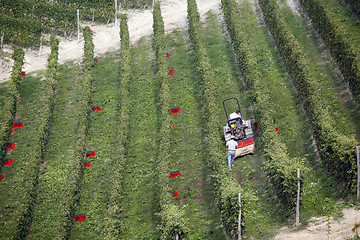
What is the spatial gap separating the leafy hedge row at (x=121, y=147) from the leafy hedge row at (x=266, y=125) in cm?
907

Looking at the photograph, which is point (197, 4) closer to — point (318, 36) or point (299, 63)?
point (318, 36)

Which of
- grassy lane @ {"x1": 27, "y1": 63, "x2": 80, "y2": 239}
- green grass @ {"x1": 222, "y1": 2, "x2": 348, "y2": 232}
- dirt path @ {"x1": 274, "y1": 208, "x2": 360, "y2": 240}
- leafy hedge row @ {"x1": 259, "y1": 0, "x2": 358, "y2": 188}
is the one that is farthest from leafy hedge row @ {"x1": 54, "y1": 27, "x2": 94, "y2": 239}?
leafy hedge row @ {"x1": 259, "y1": 0, "x2": 358, "y2": 188}

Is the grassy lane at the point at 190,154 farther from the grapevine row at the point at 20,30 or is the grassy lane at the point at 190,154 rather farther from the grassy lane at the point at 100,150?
the grapevine row at the point at 20,30

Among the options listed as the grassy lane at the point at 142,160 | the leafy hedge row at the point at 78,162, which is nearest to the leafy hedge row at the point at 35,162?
the leafy hedge row at the point at 78,162

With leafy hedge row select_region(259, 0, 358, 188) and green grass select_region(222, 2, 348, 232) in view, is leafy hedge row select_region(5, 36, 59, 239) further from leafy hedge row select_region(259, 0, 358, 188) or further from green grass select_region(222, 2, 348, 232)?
leafy hedge row select_region(259, 0, 358, 188)

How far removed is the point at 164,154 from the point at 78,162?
579 cm

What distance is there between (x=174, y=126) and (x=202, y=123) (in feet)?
6.97

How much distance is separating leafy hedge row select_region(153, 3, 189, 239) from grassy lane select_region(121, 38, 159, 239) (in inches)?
55.1

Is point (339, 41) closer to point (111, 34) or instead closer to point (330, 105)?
point (330, 105)

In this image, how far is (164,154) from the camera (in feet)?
109

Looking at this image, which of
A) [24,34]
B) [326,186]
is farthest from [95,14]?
[326,186]

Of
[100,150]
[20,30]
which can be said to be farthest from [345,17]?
[20,30]

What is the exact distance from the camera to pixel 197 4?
198 feet

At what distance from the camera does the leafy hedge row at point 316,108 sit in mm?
27000
